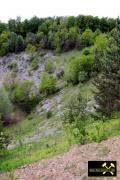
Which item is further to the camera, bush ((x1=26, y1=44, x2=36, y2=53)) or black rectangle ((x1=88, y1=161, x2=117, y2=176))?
bush ((x1=26, y1=44, x2=36, y2=53))

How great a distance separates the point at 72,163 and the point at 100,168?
223 inches

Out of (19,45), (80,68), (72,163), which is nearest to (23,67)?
(19,45)

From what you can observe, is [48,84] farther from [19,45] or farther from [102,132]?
[102,132]

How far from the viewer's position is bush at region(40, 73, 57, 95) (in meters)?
70.9

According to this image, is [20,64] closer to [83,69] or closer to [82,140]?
[83,69]

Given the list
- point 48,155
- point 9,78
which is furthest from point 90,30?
point 48,155

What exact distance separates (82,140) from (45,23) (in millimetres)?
72610

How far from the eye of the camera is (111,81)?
2680 cm

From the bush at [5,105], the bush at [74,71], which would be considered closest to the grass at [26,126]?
the bush at [5,105]

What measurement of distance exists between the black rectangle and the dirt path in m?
3.02

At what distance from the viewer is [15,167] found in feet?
61.1

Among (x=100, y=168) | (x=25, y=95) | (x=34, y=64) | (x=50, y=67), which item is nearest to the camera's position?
(x=100, y=168)

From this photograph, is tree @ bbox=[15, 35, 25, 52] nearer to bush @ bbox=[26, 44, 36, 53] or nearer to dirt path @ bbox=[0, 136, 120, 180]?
bush @ bbox=[26, 44, 36, 53]

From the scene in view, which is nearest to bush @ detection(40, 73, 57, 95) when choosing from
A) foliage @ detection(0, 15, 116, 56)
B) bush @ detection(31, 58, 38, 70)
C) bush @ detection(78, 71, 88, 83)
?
bush @ detection(78, 71, 88, 83)
